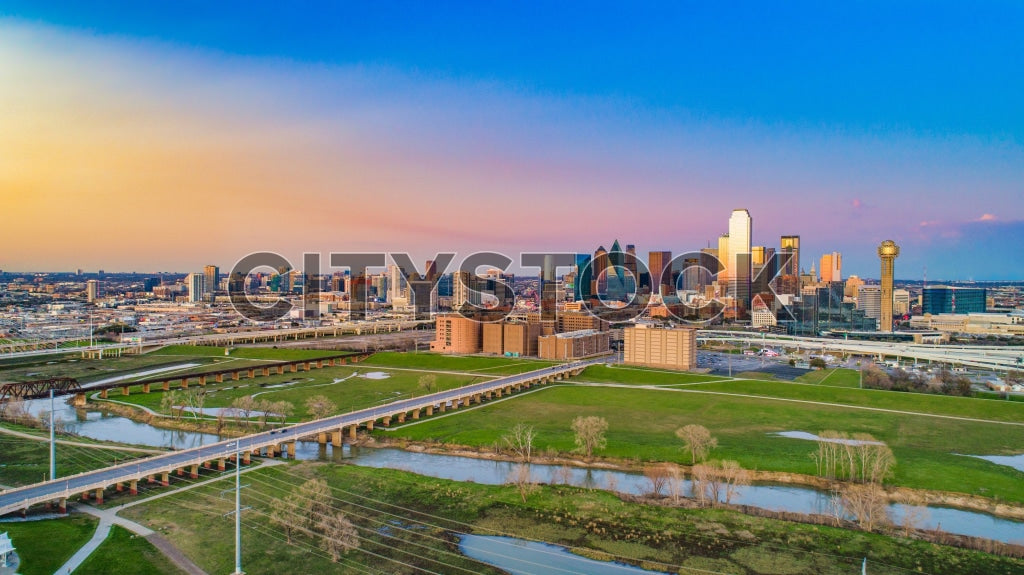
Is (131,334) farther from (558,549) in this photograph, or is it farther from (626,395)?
(558,549)

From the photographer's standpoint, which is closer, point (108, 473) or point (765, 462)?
point (108, 473)

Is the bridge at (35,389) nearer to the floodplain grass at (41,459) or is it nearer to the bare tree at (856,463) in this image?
the floodplain grass at (41,459)

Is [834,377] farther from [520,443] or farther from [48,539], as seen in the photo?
[48,539]

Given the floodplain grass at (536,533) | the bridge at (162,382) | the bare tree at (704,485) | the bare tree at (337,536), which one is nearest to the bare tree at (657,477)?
the bare tree at (704,485)

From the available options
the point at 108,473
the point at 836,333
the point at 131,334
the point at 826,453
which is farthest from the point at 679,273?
the point at 108,473

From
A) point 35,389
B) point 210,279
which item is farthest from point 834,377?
point 210,279
